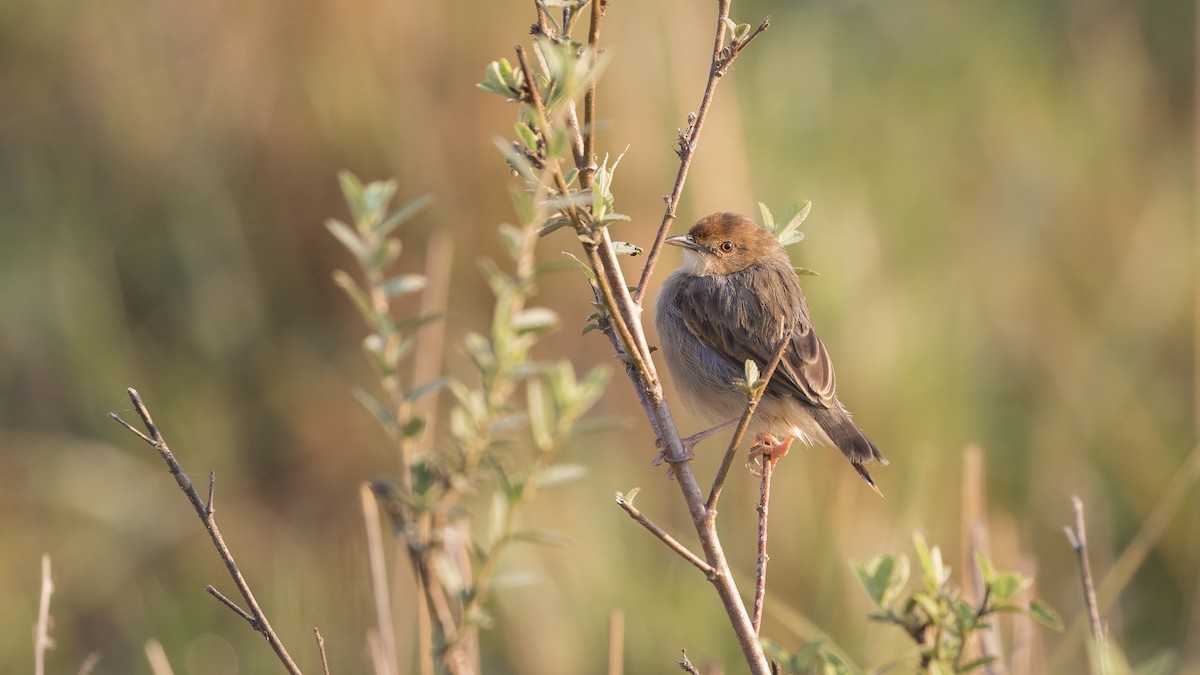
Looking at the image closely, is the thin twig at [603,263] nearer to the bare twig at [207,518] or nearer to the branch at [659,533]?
the branch at [659,533]

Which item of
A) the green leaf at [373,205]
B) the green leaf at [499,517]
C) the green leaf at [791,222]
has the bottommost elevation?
the green leaf at [499,517]

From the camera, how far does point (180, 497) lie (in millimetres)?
5328

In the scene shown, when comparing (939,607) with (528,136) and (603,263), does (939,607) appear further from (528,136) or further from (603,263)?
(528,136)

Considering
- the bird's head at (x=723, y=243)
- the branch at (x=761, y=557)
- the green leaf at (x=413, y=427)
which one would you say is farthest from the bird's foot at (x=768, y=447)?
the green leaf at (x=413, y=427)

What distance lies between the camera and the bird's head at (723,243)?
153 inches

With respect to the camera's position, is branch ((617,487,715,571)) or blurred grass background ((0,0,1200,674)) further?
blurred grass background ((0,0,1200,674))

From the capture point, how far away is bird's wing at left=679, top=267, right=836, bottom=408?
11.3ft

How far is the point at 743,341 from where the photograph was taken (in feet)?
11.6

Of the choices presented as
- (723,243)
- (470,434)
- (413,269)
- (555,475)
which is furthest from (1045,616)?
(413,269)

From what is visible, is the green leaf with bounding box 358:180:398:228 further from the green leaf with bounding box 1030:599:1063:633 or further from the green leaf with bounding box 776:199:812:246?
the green leaf with bounding box 1030:599:1063:633

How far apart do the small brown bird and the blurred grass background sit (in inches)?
37.8

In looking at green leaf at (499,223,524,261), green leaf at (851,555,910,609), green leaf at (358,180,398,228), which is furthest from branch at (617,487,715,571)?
green leaf at (358,180,398,228)

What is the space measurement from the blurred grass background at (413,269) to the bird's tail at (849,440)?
1.35 m

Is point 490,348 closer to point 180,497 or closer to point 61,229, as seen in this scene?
point 180,497
